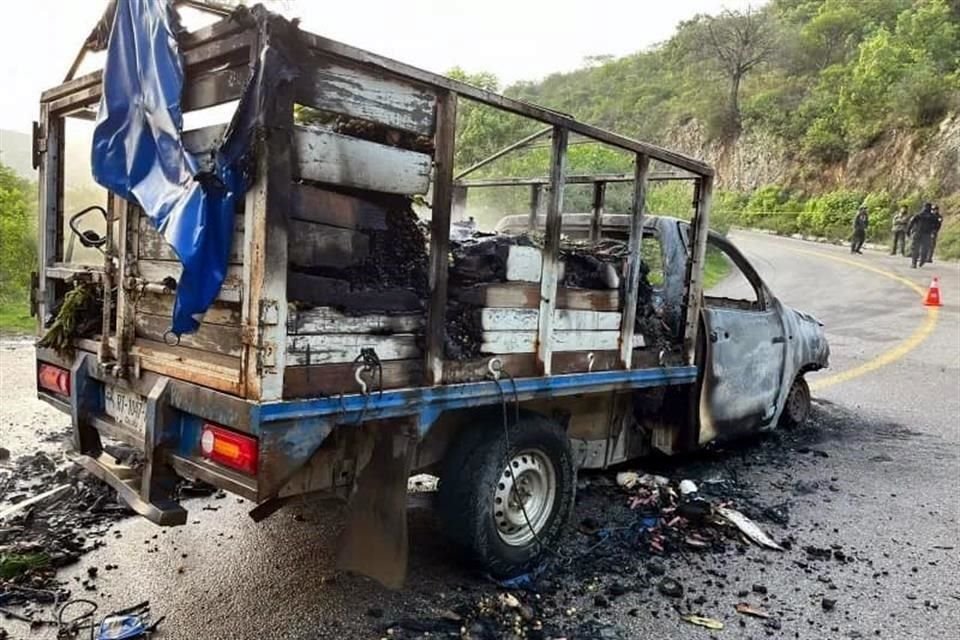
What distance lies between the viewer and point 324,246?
2729mm

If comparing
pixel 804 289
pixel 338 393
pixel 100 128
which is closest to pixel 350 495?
pixel 338 393

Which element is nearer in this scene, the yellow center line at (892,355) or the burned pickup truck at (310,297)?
the burned pickup truck at (310,297)

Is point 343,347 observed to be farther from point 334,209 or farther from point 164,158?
point 164,158

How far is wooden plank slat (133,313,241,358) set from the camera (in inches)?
106

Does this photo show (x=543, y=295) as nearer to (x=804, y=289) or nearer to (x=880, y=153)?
(x=804, y=289)

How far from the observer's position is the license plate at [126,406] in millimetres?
3191

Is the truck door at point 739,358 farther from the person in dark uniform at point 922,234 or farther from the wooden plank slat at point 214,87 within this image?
the person in dark uniform at point 922,234

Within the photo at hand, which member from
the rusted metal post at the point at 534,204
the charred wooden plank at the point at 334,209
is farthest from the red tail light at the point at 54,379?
the rusted metal post at the point at 534,204

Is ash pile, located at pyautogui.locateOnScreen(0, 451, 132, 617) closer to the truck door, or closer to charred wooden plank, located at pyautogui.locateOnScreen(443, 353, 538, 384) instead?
charred wooden plank, located at pyautogui.locateOnScreen(443, 353, 538, 384)

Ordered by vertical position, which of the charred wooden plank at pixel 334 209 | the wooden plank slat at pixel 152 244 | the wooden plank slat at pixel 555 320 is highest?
the charred wooden plank at pixel 334 209

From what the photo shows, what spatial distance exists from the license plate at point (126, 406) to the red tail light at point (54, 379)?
0.39 meters

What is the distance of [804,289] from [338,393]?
1581cm

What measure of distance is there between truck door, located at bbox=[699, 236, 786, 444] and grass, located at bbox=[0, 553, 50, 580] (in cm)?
390

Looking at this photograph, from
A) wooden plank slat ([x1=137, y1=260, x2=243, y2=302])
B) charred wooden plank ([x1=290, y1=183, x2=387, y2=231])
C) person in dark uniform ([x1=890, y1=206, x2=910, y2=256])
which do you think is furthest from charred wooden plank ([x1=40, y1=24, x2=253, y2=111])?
person in dark uniform ([x1=890, y1=206, x2=910, y2=256])
